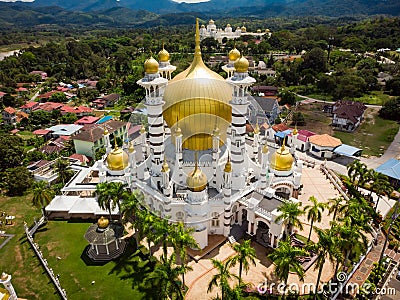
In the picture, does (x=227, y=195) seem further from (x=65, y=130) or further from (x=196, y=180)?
(x=65, y=130)

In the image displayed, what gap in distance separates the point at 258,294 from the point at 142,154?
61.0ft

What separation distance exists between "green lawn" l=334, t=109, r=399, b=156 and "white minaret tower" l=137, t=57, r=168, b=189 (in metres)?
36.6

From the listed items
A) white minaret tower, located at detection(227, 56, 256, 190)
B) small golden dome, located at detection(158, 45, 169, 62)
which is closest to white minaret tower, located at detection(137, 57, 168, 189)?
small golden dome, located at detection(158, 45, 169, 62)

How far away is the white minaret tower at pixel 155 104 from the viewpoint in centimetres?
2786

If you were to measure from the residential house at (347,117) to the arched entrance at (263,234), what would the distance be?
3877cm

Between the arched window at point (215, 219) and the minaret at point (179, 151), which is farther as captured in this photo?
the arched window at point (215, 219)

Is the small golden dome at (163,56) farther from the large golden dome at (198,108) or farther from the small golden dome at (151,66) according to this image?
the small golden dome at (151,66)

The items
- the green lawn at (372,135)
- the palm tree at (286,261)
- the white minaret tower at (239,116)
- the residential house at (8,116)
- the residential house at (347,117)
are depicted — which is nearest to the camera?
the palm tree at (286,261)

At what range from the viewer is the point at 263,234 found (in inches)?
1148

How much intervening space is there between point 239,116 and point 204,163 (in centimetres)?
546

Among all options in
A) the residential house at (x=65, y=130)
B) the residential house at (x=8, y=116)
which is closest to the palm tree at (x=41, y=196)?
the residential house at (x=65, y=130)

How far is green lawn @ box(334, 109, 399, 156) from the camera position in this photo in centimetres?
5212

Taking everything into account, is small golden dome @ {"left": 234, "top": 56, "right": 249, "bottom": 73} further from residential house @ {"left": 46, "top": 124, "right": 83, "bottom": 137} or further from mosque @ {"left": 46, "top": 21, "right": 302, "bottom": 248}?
residential house @ {"left": 46, "top": 124, "right": 83, "bottom": 137}

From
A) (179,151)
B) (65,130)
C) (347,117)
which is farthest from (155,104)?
(347,117)
